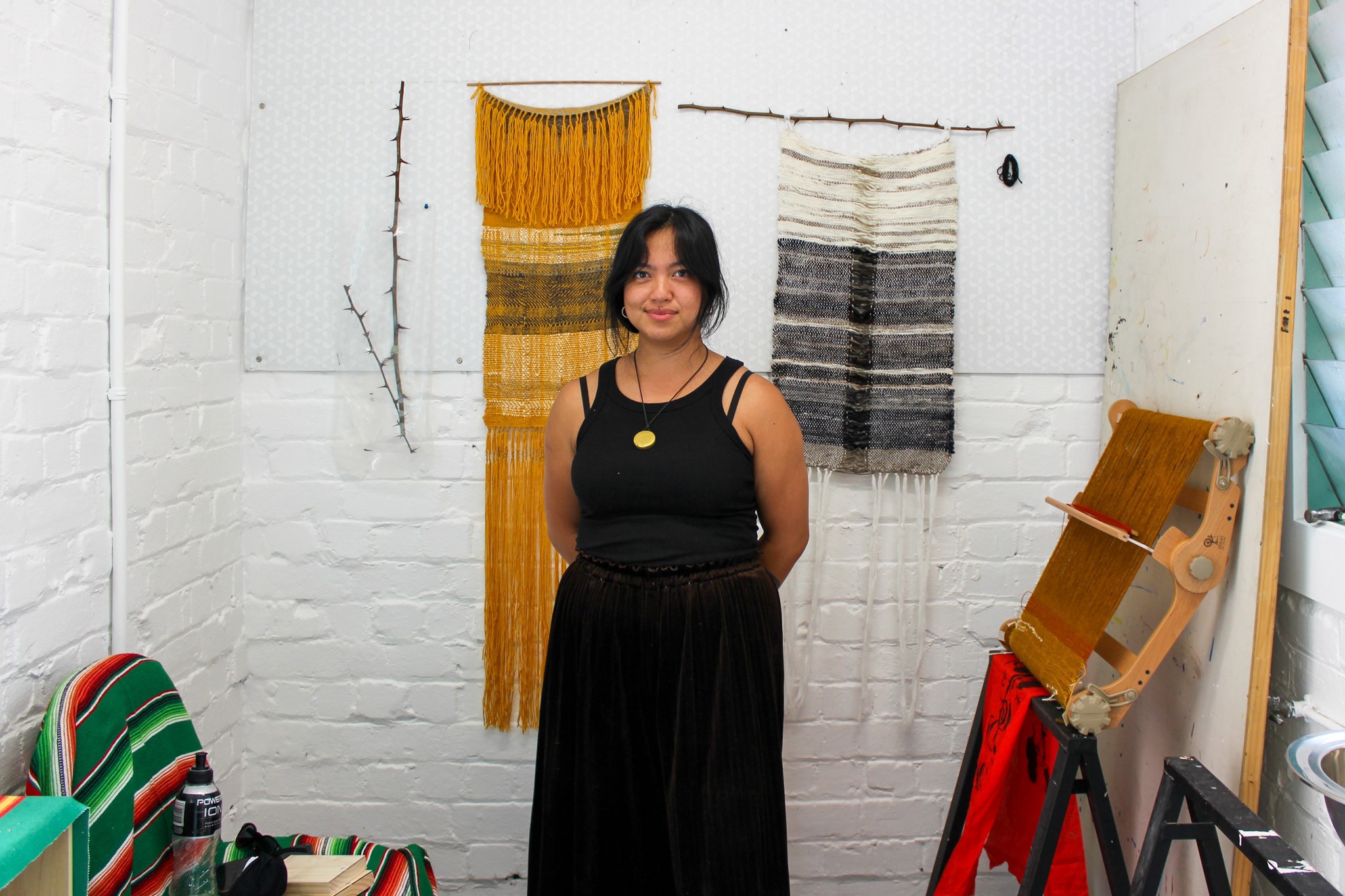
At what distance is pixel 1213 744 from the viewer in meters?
1.62

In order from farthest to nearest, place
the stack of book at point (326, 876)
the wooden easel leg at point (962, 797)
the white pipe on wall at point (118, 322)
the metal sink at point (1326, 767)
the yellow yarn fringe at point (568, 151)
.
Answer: the yellow yarn fringe at point (568, 151), the wooden easel leg at point (962, 797), the white pipe on wall at point (118, 322), the stack of book at point (326, 876), the metal sink at point (1326, 767)

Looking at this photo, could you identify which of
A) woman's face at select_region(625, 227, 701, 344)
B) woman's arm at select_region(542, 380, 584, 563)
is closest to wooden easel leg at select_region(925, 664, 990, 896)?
woman's arm at select_region(542, 380, 584, 563)

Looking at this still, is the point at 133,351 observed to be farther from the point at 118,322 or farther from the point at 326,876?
the point at 326,876

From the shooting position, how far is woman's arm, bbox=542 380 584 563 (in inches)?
66.0

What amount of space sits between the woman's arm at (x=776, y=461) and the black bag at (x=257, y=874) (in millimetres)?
935

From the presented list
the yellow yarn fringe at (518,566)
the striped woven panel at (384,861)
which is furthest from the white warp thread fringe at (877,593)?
the striped woven panel at (384,861)

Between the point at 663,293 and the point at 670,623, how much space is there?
0.54 m

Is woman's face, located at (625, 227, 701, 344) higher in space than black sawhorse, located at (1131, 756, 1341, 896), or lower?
higher

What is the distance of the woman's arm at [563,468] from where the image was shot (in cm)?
168

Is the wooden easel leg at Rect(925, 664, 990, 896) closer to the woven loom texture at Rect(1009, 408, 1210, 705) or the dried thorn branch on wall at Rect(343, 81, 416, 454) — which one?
the woven loom texture at Rect(1009, 408, 1210, 705)

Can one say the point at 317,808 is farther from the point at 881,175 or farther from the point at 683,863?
the point at 881,175

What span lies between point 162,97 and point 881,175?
4.90 feet

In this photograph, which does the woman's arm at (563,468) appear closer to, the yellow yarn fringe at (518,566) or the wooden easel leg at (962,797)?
the yellow yarn fringe at (518,566)

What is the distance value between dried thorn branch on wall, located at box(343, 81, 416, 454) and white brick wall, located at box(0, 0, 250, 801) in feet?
0.97
